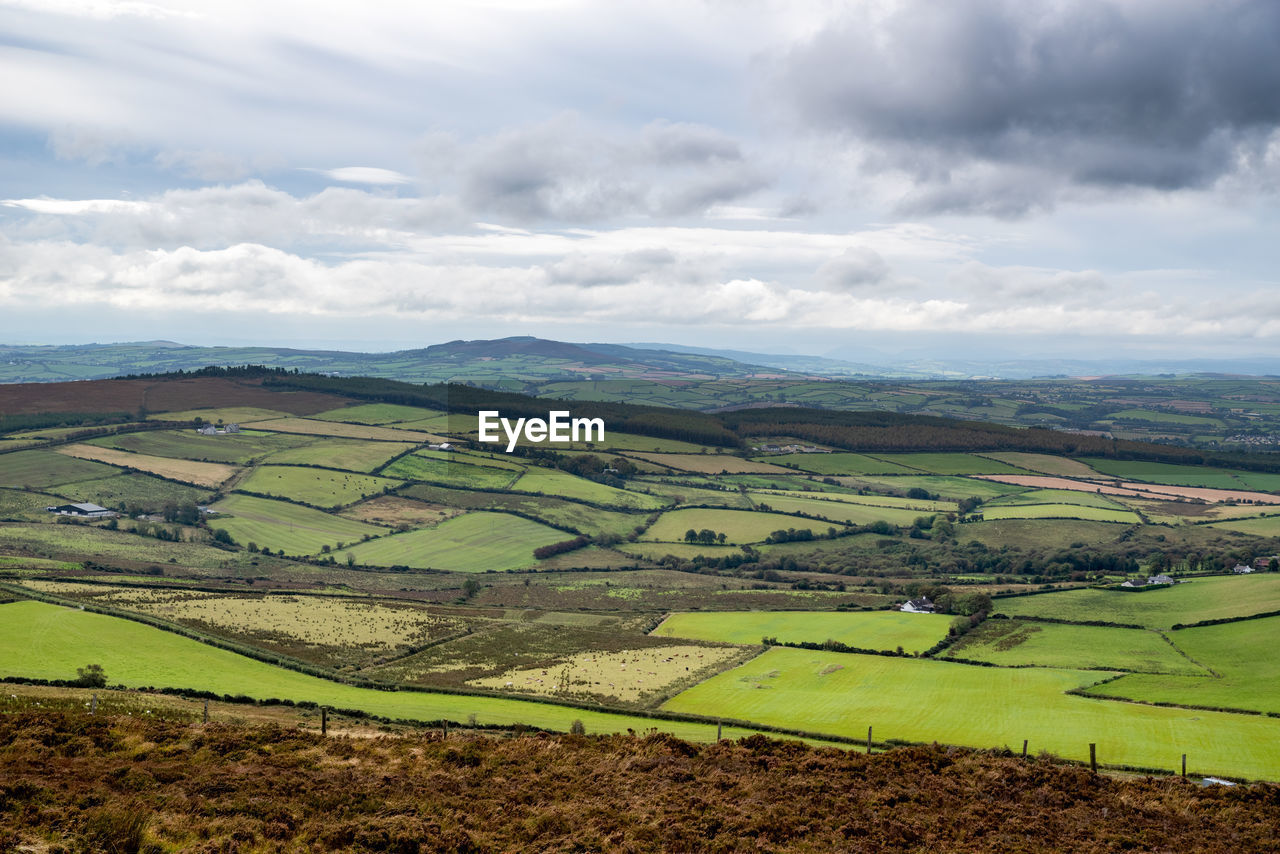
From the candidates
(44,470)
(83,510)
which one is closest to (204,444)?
(44,470)

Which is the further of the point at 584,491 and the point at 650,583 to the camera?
the point at 584,491

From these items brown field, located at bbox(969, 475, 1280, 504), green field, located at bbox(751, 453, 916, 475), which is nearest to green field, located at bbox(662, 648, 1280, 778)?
brown field, located at bbox(969, 475, 1280, 504)

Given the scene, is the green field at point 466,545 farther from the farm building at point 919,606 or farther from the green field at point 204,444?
the green field at point 204,444

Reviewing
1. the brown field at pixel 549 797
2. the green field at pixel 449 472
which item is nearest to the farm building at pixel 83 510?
the green field at pixel 449 472

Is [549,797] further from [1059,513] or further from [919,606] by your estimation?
[1059,513]

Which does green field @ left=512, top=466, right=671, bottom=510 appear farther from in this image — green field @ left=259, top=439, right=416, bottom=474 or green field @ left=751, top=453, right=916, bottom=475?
green field @ left=751, top=453, right=916, bottom=475

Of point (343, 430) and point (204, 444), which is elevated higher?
point (343, 430)

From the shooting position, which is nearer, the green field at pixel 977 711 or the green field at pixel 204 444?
the green field at pixel 977 711
